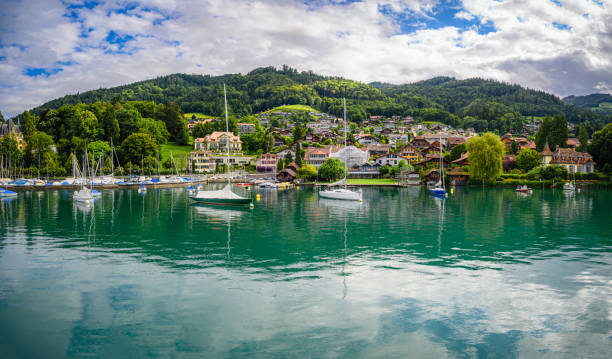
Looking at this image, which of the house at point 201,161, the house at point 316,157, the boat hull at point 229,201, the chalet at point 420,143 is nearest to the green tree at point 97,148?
the house at point 201,161

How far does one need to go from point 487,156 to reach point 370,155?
4935 centimetres

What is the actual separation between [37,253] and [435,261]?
21.1m

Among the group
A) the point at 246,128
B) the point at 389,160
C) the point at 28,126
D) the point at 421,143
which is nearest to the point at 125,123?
the point at 28,126

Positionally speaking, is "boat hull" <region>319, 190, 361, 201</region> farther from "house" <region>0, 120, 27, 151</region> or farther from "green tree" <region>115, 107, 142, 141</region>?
"house" <region>0, 120, 27, 151</region>

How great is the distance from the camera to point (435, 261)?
62.4 ft

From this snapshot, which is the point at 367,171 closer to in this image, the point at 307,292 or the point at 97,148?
the point at 97,148

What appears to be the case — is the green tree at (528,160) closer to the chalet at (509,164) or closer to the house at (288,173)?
the chalet at (509,164)

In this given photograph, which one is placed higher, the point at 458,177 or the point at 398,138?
the point at 398,138

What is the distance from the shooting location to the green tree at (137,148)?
101 metres

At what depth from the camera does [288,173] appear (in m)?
98.2

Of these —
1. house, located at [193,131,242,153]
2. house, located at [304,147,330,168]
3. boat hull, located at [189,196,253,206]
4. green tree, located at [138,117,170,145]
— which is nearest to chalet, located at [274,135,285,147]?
house, located at [193,131,242,153]

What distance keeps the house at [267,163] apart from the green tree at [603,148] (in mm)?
78866

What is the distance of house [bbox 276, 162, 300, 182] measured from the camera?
9714cm

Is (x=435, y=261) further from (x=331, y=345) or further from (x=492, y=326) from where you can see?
(x=331, y=345)
